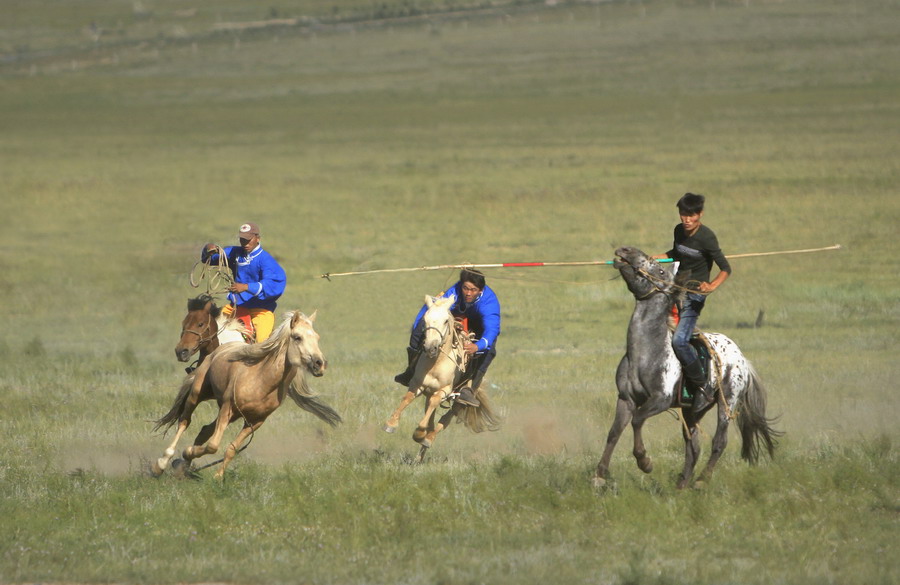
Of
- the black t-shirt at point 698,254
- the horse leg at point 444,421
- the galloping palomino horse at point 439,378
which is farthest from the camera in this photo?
the horse leg at point 444,421

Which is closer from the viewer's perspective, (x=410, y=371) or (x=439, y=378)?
(x=439, y=378)

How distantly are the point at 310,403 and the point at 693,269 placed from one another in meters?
3.64

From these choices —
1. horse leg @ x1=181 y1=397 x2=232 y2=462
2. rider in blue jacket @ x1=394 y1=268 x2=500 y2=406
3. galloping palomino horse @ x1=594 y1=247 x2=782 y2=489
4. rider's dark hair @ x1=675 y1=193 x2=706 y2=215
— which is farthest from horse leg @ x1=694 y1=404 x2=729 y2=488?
horse leg @ x1=181 y1=397 x2=232 y2=462

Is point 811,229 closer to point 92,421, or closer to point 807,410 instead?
point 807,410

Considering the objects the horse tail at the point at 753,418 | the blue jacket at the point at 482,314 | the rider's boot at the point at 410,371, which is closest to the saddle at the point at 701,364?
the horse tail at the point at 753,418

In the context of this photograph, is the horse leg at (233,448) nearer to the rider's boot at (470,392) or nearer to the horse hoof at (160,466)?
the horse hoof at (160,466)

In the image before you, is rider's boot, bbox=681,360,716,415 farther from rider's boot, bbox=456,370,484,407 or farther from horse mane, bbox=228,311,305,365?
horse mane, bbox=228,311,305,365

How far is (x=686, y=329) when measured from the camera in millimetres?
10938

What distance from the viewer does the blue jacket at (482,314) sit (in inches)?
525

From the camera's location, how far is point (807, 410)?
1516 cm

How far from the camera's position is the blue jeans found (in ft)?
35.8

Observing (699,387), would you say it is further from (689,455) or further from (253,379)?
(253,379)

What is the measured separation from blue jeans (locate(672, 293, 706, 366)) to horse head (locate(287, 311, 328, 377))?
9.14 feet

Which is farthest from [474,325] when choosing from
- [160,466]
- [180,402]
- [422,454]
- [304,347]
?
[160,466]
